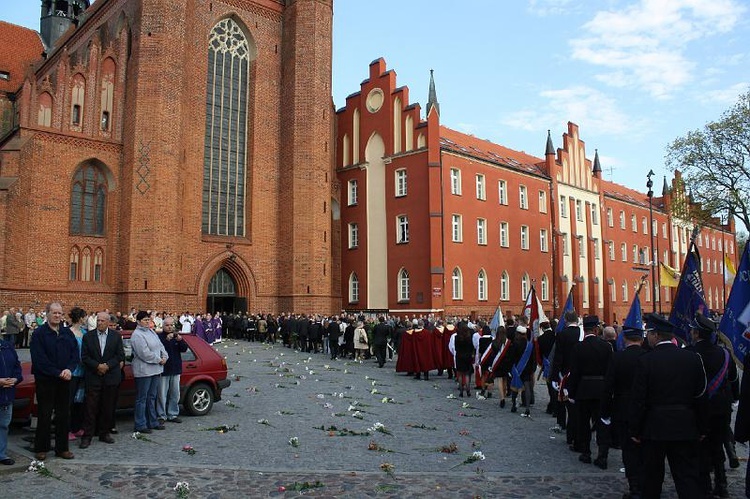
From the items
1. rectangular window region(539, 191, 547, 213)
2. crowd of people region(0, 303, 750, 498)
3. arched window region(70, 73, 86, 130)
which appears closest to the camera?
crowd of people region(0, 303, 750, 498)

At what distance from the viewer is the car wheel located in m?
10.6

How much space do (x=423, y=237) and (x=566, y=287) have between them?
47.4ft

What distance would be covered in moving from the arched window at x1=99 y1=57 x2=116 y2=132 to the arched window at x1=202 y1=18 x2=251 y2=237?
188 inches

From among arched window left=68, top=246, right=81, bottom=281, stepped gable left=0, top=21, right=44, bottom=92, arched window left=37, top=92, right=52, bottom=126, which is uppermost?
stepped gable left=0, top=21, right=44, bottom=92

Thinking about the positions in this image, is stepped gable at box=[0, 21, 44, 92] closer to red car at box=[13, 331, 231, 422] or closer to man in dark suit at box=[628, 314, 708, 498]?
red car at box=[13, 331, 231, 422]

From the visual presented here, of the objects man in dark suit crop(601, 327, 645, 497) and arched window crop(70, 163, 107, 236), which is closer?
man in dark suit crop(601, 327, 645, 497)

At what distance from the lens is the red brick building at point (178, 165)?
2859cm

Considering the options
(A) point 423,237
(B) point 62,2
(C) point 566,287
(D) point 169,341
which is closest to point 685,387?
(D) point 169,341

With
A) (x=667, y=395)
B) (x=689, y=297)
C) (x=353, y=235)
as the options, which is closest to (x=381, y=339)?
(x=689, y=297)

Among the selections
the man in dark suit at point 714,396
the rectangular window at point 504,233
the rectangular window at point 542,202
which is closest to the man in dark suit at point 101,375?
the man in dark suit at point 714,396

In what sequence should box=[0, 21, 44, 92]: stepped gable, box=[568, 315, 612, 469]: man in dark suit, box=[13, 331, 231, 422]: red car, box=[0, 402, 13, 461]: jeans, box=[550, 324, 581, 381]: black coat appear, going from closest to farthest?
box=[0, 402, 13, 461]: jeans, box=[568, 315, 612, 469]: man in dark suit, box=[550, 324, 581, 381]: black coat, box=[13, 331, 231, 422]: red car, box=[0, 21, 44, 92]: stepped gable

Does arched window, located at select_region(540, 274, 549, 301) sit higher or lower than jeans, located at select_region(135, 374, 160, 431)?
higher

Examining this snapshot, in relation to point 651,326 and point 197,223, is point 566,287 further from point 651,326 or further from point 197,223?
point 651,326

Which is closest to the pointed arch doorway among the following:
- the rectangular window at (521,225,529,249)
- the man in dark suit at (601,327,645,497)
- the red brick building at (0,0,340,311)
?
the red brick building at (0,0,340,311)
